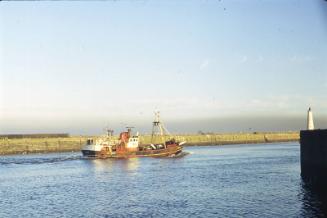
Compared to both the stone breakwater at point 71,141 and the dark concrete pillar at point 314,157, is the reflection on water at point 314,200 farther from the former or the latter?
the stone breakwater at point 71,141

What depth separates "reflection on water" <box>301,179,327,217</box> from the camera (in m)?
28.5

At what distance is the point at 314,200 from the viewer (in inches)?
1280

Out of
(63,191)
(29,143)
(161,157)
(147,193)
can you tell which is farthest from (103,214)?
(29,143)

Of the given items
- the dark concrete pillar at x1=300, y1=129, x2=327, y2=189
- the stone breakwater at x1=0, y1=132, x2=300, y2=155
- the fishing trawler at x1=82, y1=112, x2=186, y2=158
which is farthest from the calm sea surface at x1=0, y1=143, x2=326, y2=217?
the stone breakwater at x1=0, y1=132, x2=300, y2=155

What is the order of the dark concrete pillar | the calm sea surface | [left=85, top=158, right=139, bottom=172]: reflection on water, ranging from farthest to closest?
[left=85, top=158, right=139, bottom=172]: reflection on water, the dark concrete pillar, the calm sea surface

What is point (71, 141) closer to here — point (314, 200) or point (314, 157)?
point (314, 157)

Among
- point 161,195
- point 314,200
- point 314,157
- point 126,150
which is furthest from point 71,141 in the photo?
point 314,200

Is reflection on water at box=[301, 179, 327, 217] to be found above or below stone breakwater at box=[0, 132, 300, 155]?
below

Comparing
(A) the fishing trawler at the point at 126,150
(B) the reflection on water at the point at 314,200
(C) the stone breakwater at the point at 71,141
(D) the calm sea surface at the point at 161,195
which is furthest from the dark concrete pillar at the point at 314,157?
(C) the stone breakwater at the point at 71,141

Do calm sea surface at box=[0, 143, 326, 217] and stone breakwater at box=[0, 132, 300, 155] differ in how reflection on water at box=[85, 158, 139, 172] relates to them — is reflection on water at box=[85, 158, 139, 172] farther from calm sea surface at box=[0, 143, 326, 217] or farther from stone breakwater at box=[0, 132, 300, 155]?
stone breakwater at box=[0, 132, 300, 155]

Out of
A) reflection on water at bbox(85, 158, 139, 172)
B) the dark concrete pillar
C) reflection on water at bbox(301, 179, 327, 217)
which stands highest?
the dark concrete pillar

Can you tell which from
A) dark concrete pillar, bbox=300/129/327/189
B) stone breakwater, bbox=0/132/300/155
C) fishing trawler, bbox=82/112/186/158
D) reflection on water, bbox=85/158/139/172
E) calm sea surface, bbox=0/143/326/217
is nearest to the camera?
calm sea surface, bbox=0/143/326/217

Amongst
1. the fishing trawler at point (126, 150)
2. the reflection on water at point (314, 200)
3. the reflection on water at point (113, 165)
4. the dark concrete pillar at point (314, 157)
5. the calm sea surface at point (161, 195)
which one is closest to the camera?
the reflection on water at point (314, 200)

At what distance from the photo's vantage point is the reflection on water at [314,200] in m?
28.5
